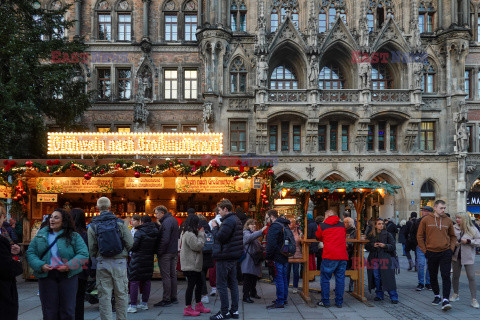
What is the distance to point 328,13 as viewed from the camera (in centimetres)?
2845

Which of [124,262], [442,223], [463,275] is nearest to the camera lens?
[124,262]

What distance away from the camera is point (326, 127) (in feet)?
91.2

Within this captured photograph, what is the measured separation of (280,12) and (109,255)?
82.0 feet

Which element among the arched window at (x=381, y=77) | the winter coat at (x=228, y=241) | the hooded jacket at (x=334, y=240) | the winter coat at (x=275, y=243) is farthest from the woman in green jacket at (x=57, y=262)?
the arched window at (x=381, y=77)

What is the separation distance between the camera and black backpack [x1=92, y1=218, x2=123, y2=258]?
6.51 meters

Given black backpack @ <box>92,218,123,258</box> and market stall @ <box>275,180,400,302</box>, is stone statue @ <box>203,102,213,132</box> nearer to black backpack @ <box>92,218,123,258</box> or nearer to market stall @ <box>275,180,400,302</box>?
market stall @ <box>275,180,400,302</box>

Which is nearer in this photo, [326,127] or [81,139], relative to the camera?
[81,139]

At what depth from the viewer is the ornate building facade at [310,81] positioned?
26.9 meters

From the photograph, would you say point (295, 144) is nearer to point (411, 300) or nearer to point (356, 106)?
point (356, 106)

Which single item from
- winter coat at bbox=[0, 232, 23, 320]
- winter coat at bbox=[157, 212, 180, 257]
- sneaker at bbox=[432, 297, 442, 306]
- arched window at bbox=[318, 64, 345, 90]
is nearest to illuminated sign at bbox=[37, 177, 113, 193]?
winter coat at bbox=[157, 212, 180, 257]

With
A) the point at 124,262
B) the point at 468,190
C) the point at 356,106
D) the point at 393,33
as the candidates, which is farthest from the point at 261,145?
the point at 124,262

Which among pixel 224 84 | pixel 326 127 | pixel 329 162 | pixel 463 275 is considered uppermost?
pixel 224 84

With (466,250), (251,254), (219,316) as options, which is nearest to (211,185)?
(251,254)

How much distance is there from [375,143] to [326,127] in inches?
132
